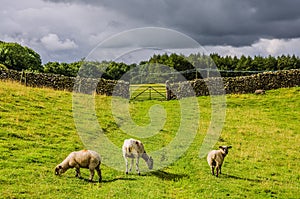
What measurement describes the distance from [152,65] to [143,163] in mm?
33126

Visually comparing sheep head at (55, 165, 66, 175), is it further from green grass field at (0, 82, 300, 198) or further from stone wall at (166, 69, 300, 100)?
stone wall at (166, 69, 300, 100)

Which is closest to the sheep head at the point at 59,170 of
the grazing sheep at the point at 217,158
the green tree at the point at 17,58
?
the grazing sheep at the point at 217,158

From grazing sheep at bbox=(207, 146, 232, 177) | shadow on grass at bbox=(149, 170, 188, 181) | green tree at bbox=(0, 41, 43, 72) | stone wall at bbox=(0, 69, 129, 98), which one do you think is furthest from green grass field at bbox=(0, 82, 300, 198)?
green tree at bbox=(0, 41, 43, 72)

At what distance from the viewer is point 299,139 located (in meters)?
25.7

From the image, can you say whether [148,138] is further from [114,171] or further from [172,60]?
[172,60]

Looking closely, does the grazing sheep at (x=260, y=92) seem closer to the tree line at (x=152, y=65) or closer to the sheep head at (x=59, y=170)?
the tree line at (x=152, y=65)

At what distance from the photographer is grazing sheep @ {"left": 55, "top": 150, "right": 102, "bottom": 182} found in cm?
1348

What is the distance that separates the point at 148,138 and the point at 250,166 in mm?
7371

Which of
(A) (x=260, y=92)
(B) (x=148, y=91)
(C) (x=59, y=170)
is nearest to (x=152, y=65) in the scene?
(B) (x=148, y=91)

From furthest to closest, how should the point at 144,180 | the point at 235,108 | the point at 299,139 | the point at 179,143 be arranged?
the point at 235,108 < the point at 299,139 < the point at 179,143 < the point at 144,180

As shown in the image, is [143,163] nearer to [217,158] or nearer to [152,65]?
[217,158]

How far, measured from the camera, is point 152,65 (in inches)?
1959

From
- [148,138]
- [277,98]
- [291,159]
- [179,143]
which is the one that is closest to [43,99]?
[148,138]

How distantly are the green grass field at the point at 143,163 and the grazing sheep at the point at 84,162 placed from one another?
12.5 inches
